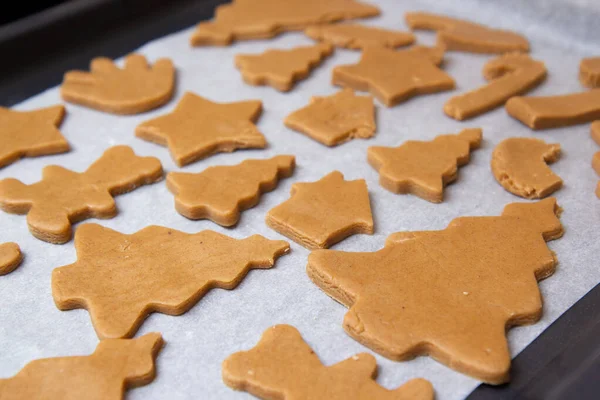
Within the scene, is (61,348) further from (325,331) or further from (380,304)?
(380,304)

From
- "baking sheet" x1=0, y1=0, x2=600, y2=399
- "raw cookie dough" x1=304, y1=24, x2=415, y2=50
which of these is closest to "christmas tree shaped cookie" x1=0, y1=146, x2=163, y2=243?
"baking sheet" x1=0, y1=0, x2=600, y2=399

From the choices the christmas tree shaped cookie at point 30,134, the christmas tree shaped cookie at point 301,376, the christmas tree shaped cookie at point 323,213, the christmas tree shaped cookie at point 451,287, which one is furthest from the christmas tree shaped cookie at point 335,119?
the christmas tree shaped cookie at point 301,376

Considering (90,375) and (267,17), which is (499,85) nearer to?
(267,17)

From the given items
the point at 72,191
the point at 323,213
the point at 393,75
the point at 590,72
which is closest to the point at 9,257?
the point at 72,191

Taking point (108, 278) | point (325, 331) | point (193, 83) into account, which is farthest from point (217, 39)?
point (325, 331)

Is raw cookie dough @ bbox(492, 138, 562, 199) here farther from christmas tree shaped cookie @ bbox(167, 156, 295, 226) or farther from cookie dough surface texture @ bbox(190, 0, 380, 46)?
cookie dough surface texture @ bbox(190, 0, 380, 46)
